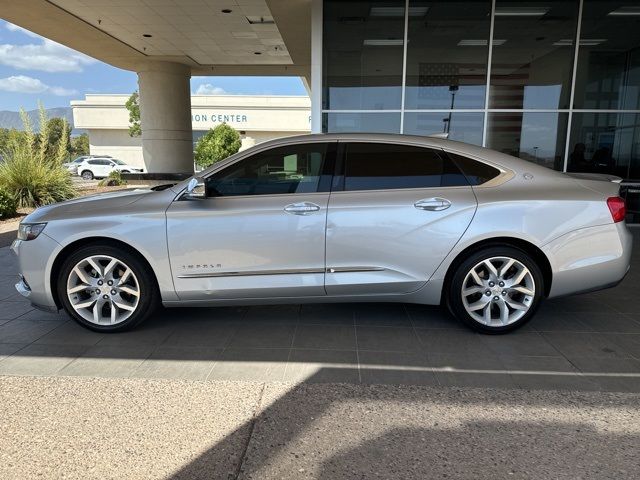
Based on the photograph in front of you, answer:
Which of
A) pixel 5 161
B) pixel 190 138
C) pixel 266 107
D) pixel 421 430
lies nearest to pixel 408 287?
pixel 421 430

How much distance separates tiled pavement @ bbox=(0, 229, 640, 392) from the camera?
346 cm

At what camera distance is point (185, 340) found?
4.07 meters

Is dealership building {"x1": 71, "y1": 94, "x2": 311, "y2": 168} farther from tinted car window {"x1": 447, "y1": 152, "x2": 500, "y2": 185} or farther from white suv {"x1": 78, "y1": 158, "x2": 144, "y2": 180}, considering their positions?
tinted car window {"x1": 447, "y1": 152, "x2": 500, "y2": 185}

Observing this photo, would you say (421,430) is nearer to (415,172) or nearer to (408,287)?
(408,287)

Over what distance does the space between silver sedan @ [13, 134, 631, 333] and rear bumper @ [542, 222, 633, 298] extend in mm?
11

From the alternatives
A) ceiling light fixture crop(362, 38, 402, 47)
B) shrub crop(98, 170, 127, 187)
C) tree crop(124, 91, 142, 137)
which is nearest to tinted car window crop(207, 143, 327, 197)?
ceiling light fixture crop(362, 38, 402, 47)

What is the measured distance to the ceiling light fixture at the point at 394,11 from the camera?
9.45 m

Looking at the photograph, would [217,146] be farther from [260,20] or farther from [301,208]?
[301,208]

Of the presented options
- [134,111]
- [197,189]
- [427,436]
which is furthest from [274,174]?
[134,111]

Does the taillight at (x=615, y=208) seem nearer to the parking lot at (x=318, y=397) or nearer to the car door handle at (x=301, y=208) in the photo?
the parking lot at (x=318, y=397)

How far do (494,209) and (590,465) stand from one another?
2049 mm

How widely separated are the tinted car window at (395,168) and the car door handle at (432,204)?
17cm

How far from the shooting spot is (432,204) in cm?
396

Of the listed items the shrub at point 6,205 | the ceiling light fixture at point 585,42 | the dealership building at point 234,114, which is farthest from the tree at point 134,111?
the ceiling light fixture at point 585,42
